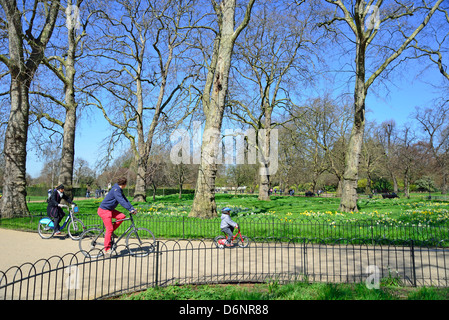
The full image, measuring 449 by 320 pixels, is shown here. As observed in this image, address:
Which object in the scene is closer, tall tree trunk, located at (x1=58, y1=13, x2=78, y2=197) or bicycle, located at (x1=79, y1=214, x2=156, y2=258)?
bicycle, located at (x1=79, y1=214, x2=156, y2=258)

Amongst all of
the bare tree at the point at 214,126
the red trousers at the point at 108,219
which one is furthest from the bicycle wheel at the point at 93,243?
the bare tree at the point at 214,126

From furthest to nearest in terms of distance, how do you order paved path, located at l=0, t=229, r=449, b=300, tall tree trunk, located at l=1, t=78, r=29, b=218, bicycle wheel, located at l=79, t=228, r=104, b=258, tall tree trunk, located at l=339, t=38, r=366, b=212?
tall tree trunk, located at l=339, t=38, r=366, b=212 < tall tree trunk, located at l=1, t=78, r=29, b=218 < bicycle wheel, located at l=79, t=228, r=104, b=258 < paved path, located at l=0, t=229, r=449, b=300

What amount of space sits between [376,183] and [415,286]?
6092 cm

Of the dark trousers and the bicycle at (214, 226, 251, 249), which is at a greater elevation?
the dark trousers

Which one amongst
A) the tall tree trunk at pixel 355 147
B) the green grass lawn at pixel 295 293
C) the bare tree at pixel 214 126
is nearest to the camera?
the green grass lawn at pixel 295 293

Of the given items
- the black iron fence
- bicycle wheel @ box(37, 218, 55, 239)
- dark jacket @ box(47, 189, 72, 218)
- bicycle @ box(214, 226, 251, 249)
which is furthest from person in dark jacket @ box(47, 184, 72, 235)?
bicycle @ box(214, 226, 251, 249)

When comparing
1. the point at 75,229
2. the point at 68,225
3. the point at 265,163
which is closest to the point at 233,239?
the point at 75,229

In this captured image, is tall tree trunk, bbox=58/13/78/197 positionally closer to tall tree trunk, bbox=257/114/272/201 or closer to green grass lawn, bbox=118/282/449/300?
green grass lawn, bbox=118/282/449/300

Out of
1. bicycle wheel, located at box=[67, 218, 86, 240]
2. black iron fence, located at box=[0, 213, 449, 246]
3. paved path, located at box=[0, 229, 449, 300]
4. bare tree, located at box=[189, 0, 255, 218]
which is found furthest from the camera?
bare tree, located at box=[189, 0, 255, 218]

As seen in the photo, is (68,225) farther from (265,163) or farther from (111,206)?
(265,163)

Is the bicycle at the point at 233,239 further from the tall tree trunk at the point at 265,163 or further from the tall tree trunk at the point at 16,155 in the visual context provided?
the tall tree trunk at the point at 265,163

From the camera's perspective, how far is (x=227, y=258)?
7703 mm

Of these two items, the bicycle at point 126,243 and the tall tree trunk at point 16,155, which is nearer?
the bicycle at point 126,243

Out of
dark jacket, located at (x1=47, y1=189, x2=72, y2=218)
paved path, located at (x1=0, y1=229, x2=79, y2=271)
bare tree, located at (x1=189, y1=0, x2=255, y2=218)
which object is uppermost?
bare tree, located at (x1=189, y1=0, x2=255, y2=218)
